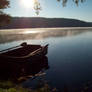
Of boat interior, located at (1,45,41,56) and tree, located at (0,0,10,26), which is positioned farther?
tree, located at (0,0,10,26)

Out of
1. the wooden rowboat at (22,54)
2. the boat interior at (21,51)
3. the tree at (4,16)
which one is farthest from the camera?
the tree at (4,16)

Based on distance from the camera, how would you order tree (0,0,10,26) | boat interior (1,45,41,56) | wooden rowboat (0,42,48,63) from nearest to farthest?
wooden rowboat (0,42,48,63) < boat interior (1,45,41,56) < tree (0,0,10,26)

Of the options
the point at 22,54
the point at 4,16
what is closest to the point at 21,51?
the point at 22,54

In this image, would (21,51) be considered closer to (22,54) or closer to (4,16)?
(22,54)

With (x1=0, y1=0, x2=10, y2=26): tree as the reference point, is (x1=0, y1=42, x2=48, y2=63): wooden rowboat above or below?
below

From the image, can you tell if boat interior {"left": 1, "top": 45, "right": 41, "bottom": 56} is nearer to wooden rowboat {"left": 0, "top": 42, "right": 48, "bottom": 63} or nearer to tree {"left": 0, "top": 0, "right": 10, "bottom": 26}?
wooden rowboat {"left": 0, "top": 42, "right": 48, "bottom": 63}

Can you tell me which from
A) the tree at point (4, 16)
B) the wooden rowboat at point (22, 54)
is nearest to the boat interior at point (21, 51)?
the wooden rowboat at point (22, 54)

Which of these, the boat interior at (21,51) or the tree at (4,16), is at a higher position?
the tree at (4,16)

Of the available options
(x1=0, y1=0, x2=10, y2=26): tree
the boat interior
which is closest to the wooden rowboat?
the boat interior

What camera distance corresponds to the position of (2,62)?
11812mm

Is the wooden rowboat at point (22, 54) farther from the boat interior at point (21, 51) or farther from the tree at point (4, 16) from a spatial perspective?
the tree at point (4, 16)

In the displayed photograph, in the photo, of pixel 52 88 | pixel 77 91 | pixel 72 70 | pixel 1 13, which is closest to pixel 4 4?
pixel 1 13

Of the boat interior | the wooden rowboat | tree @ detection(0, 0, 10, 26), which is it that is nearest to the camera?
the wooden rowboat

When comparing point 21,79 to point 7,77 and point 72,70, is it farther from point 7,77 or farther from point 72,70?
point 72,70
